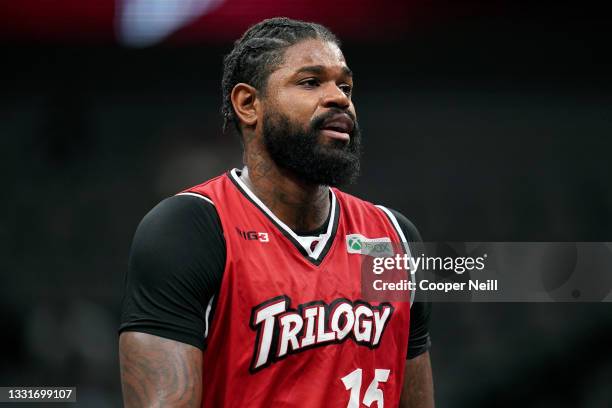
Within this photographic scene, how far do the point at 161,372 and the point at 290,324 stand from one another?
1.18ft

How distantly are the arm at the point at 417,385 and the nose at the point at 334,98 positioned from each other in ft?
2.66

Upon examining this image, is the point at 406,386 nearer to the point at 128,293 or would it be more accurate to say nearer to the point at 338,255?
the point at 338,255

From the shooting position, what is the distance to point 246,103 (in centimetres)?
236

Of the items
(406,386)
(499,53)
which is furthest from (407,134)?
(406,386)

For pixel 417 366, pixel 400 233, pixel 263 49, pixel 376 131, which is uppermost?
pixel 376 131

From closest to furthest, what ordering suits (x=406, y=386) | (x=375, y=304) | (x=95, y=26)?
(x=375, y=304), (x=406, y=386), (x=95, y=26)

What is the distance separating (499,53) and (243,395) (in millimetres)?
3865

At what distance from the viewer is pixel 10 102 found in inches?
205

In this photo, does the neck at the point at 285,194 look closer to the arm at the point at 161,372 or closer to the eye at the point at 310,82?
the eye at the point at 310,82

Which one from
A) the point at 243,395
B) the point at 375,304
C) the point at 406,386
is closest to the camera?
the point at 243,395

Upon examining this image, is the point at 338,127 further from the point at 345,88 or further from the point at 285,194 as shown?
the point at 285,194

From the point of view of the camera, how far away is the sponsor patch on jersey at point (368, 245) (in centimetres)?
230

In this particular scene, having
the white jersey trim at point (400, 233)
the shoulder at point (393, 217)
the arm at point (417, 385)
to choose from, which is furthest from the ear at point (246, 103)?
the arm at point (417, 385)
